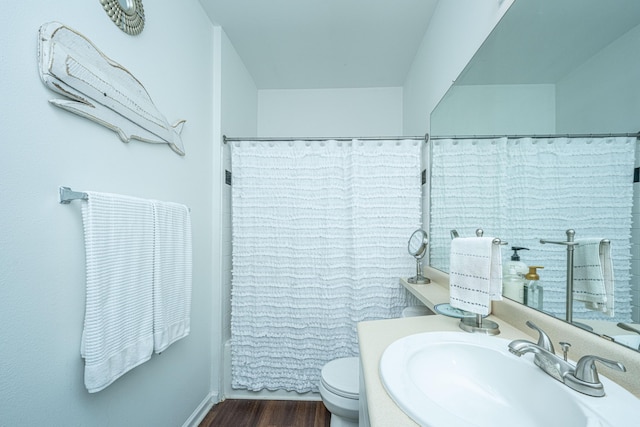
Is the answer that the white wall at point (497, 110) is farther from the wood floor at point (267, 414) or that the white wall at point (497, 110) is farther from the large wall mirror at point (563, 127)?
the wood floor at point (267, 414)

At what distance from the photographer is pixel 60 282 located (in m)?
0.80

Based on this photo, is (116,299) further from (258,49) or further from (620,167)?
(258,49)

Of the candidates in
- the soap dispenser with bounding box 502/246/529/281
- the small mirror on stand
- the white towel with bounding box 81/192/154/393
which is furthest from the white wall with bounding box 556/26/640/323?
the white towel with bounding box 81/192/154/393

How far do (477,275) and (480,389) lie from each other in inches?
12.1

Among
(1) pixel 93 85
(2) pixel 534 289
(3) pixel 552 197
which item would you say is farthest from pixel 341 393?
(1) pixel 93 85

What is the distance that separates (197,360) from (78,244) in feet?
3.51

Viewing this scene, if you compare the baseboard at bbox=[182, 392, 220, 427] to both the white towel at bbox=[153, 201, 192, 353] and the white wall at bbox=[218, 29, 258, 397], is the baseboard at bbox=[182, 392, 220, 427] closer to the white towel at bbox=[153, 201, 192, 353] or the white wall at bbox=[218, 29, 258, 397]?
the white wall at bbox=[218, 29, 258, 397]

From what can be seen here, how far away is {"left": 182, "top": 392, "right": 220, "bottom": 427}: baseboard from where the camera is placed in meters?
1.51

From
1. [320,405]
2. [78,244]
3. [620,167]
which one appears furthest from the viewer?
[320,405]

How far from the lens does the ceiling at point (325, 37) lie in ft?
5.26

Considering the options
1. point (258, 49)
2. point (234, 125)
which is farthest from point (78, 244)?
point (258, 49)

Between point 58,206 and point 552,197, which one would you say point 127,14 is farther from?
point 552,197

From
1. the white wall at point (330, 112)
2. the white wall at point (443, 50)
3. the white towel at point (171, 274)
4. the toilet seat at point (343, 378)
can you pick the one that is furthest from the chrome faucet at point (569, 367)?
the white wall at point (330, 112)

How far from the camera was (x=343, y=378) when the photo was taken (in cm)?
128
